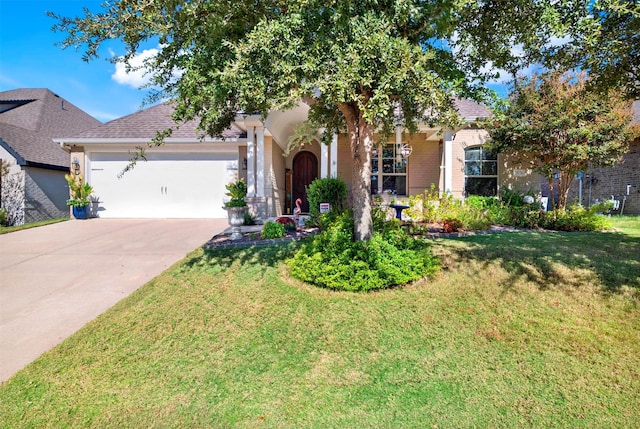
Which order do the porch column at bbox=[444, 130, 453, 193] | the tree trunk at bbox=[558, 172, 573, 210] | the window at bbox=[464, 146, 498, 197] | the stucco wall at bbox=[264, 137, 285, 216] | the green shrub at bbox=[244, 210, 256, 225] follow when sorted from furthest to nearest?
the window at bbox=[464, 146, 498, 197], the stucco wall at bbox=[264, 137, 285, 216], the porch column at bbox=[444, 130, 453, 193], the green shrub at bbox=[244, 210, 256, 225], the tree trunk at bbox=[558, 172, 573, 210]

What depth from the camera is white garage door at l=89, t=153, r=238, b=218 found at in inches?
471

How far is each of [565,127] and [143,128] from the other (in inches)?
534

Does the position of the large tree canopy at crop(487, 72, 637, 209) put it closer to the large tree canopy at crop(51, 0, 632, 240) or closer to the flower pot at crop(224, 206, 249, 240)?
the large tree canopy at crop(51, 0, 632, 240)

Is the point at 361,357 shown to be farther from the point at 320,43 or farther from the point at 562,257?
the point at 562,257

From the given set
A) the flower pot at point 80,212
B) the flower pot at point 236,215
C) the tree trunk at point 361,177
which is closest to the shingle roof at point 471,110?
the tree trunk at point 361,177

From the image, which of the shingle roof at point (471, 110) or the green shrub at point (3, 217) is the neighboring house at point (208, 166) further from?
the green shrub at point (3, 217)

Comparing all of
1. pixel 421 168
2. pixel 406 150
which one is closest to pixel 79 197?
pixel 406 150

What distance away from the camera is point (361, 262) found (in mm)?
4516

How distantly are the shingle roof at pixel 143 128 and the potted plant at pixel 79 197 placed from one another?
1.70m

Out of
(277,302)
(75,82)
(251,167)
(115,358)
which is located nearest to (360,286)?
(277,302)

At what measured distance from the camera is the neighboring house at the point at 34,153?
12.2m

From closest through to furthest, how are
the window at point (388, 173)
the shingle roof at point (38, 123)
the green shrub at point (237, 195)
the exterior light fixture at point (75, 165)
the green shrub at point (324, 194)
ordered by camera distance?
the green shrub at point (324, 194) → the green shrub at point (237, 195) → the window at point (388, 173) → the exterior light fixture at point (75, 165) → the shingle roof at point (38, 123)

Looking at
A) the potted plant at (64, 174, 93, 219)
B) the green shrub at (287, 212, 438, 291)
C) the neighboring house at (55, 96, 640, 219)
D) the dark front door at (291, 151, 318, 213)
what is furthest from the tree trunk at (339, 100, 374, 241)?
the potted plant at (64, 174, 93, 219)

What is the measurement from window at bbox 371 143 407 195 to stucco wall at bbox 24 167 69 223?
12.9 metres
